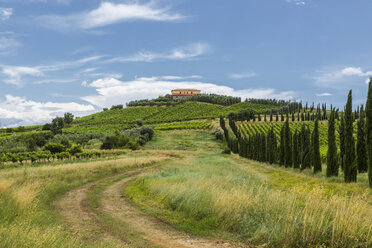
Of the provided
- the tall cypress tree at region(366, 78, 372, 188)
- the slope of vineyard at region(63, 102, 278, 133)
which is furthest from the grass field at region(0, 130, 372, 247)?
the slope of vineyard at region(63, 102, 278, 133)

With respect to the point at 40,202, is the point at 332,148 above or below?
above

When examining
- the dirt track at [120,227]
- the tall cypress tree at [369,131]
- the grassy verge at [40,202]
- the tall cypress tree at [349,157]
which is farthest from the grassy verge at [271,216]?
the tall cypress tree at [349,157]

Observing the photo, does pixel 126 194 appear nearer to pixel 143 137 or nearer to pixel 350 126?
pixel 350 126

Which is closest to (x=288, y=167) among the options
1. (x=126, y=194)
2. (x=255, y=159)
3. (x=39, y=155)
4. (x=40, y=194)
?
(x=255, y=159)

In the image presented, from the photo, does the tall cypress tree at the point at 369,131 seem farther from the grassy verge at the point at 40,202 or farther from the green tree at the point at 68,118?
the green tree at the point at 68,118

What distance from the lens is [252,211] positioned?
9742 mm

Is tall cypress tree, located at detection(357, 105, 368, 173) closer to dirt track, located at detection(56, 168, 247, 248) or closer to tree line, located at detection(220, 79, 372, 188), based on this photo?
tree line, located at detection(220, 79, 372, 188)

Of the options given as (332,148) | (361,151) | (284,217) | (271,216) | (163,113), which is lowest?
(271,216)

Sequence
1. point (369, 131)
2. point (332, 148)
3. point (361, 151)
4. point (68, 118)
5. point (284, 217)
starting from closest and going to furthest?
point (284, 217) < point (369, 131) < point (332, 148) < point (361, 151) < point (68, 118)

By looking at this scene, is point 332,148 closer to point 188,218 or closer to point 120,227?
point 188,218

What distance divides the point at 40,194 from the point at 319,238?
1407 cm

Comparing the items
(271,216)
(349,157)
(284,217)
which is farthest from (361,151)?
(284,217)

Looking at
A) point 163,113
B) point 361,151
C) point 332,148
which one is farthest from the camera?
point 163,113

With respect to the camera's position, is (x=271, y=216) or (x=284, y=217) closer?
(x=284, y=217)
